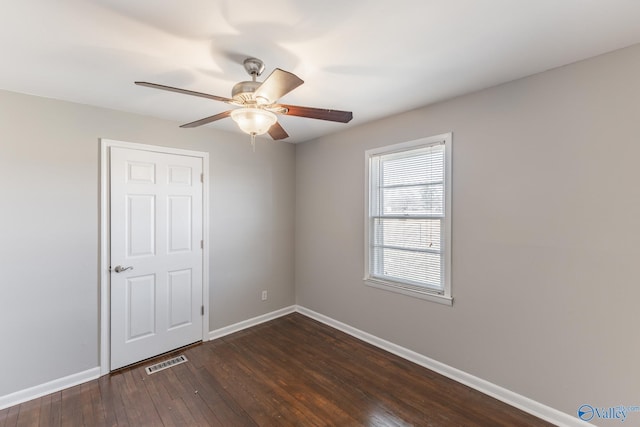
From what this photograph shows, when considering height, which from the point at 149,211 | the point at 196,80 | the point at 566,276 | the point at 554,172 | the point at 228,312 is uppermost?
the point at 196,80

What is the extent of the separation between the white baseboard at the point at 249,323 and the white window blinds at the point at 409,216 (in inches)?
61.2

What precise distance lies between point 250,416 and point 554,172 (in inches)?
111

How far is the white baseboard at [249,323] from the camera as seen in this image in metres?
3.41

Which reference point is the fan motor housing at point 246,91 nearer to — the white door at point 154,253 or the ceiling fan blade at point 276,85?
the ceiling fan blade at point 276,85

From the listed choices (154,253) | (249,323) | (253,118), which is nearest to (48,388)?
(154,253)

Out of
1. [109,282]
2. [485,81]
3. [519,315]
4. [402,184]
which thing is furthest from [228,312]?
[485,81]

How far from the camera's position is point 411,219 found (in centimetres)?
291

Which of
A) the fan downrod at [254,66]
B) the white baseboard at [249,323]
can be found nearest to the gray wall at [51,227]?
the white baseboard at [249,323]

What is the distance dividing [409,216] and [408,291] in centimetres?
76

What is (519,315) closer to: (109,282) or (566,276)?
(566,276)

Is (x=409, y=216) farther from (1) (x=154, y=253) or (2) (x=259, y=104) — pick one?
(1) (x=154, y=253)

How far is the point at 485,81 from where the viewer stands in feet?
7.23

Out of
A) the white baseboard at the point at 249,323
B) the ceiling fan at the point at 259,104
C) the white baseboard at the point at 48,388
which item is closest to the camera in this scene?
the ceiling fan at the point at 259,104
